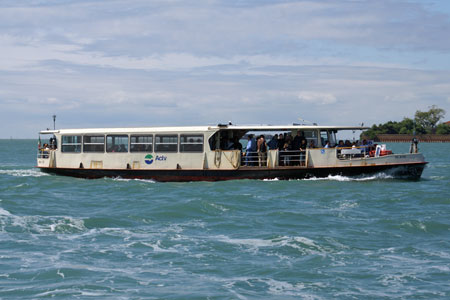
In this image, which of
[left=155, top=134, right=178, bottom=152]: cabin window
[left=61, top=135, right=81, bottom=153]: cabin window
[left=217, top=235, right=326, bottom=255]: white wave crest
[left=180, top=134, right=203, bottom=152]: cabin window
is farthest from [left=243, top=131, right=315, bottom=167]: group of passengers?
[left=217, top=235, right=326, bottom=255]: white wave crest

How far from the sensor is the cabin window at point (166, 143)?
3115cm

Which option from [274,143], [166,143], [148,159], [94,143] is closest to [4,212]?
[148,159]

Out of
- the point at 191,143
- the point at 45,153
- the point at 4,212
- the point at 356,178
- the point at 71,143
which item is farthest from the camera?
the point at 45,153

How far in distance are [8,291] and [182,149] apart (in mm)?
19053

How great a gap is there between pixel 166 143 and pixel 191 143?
1.33 m

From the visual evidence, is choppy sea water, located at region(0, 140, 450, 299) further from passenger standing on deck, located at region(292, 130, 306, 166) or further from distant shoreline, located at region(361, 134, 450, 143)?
distant shoreline, located at region(361, 134, 450, 143)

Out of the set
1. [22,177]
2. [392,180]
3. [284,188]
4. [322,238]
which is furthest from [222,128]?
[322,238]

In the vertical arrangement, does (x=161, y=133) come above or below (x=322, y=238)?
above

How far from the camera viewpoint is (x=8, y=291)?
12.2 metres

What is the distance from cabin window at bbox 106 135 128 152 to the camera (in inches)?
1265

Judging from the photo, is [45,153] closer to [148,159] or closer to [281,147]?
[148,159]

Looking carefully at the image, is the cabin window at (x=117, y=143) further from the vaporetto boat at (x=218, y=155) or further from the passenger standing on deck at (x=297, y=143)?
the passenger standing on deck at (x=297, y=143)

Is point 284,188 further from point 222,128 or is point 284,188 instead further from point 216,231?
point 216,231

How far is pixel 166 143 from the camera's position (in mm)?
31266
